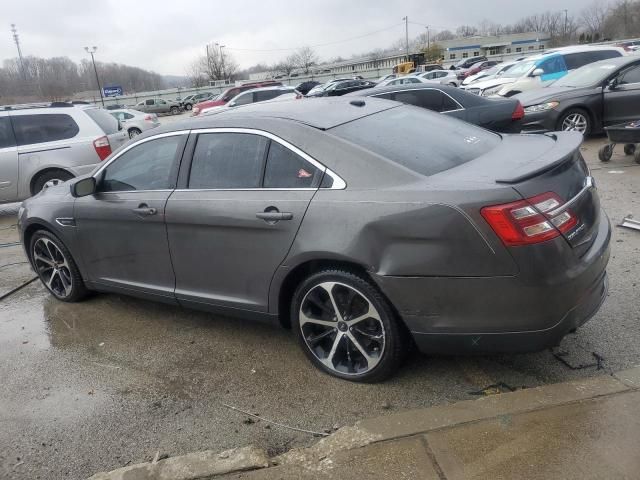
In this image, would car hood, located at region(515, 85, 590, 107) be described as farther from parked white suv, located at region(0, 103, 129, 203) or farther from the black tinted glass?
the black tinted glass

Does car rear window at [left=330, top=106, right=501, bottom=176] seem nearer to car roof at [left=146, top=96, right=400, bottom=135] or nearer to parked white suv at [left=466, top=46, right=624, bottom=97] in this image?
car roof at [left=146, top=96, right=400, bottom=135]

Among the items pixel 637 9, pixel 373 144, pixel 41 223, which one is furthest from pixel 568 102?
pixel 637 9

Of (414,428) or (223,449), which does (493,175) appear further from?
(223,449)

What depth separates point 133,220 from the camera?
4.05m

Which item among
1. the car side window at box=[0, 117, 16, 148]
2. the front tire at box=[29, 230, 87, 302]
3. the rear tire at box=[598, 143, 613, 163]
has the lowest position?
the rear tire at box=[598, 143, 613, 163]

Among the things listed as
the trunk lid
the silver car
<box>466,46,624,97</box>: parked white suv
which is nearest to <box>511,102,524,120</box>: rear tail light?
<box>466,46,624,97</box>: parked white suv

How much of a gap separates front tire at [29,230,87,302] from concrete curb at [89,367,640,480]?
2544 mm

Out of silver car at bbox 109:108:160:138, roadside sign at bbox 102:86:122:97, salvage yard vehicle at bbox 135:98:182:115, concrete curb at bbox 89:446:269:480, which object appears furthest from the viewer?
roadside sign at bbox 102:86:122:97

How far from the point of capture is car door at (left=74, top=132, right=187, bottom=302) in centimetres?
394

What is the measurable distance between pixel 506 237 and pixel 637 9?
108925mm

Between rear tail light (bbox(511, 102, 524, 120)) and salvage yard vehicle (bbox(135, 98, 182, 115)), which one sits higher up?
salvage yard vehicle (bbox(135, 98, 182, 115))

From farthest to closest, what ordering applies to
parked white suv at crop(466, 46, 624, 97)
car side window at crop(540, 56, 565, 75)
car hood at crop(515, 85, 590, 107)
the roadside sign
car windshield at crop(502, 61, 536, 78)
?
the roadside sign, car windshield at crop(502, 61, 536, 78), car side window at crop(540, 56, 565, 75), parked white suv at crop(466, 46, 624, 97), car hood at crop(515, 85, 590, 107)

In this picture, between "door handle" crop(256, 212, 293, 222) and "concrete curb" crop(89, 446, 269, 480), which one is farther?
"door handle" crop(256, 212, 293, 222)

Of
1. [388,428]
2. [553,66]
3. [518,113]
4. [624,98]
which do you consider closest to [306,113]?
[388,428]
